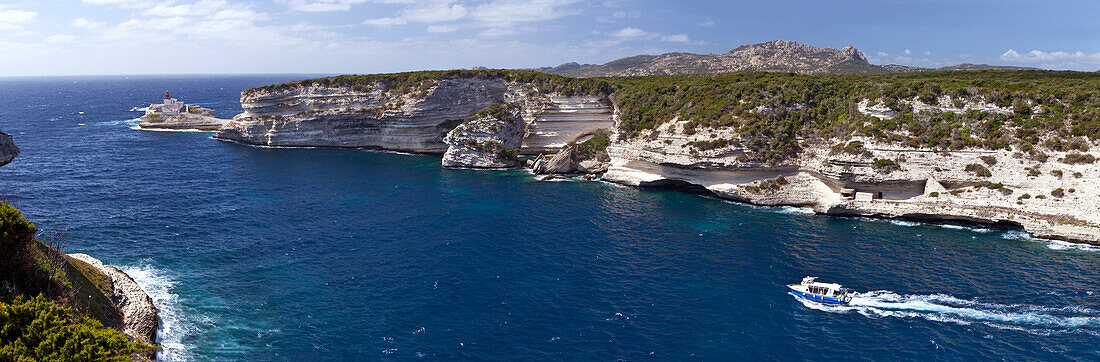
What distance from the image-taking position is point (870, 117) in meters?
71.1

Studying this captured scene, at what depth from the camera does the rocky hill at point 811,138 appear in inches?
2360

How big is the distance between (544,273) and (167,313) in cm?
2776

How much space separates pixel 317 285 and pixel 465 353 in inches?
643

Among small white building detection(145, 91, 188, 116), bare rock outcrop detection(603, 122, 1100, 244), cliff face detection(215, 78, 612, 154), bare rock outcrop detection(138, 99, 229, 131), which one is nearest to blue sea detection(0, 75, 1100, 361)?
bare rock outcrop detection(603, 122, 1100, 244)

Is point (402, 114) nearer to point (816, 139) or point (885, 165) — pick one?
point (816, 139)

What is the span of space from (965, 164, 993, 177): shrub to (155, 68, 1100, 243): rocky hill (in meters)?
0.11

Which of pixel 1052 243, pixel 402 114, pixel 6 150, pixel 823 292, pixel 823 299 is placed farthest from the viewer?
pixel 402 114

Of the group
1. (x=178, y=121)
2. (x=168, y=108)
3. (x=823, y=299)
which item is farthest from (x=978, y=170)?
(x=168, y=108)

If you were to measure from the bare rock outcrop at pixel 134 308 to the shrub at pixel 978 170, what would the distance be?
7767cm

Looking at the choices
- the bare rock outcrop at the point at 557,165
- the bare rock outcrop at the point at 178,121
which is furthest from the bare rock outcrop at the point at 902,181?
the bare rock outcrop at the point at 178,121

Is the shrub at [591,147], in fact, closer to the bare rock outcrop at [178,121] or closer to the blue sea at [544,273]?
the blue sea at [544,273]

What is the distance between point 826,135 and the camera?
71375 millimetres

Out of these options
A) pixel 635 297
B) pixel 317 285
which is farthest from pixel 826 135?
pixel 317 285

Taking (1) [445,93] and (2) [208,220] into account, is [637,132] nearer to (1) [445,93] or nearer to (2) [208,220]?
(1) [445,93]
